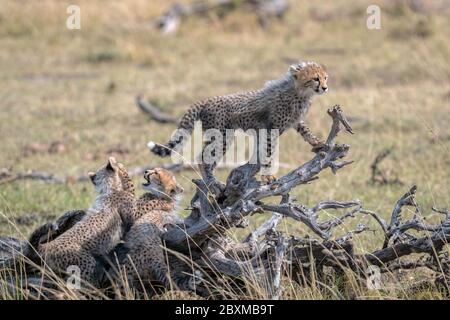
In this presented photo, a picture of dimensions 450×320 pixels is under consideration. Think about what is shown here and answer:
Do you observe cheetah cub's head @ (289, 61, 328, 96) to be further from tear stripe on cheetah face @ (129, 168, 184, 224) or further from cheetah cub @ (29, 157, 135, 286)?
cheetah cub @ (29, 157, 135, 286)

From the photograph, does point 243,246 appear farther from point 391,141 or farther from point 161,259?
point 391,141

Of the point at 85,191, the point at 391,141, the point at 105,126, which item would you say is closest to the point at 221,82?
the point at 105,126

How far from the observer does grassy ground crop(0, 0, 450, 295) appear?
24.4ft

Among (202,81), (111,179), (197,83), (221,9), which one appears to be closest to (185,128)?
(111,179)

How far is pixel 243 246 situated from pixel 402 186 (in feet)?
9.58

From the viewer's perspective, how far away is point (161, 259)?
4367 millimetres

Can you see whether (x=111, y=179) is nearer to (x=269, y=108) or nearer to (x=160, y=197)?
(x=160, y=197)

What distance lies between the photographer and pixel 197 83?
11641 mm

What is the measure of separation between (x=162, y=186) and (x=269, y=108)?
661mm

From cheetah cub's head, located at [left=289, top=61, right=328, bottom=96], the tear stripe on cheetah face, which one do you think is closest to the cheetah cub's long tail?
the tear stripe on cheetah face

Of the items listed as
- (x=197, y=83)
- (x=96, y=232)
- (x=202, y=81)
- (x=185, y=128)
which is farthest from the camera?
(x=202, y=81)

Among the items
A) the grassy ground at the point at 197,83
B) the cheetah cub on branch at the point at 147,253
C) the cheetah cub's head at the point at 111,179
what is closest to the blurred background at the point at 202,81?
the grassy ground at the point at 197,83

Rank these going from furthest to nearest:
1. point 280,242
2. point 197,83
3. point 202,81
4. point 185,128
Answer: point 202,81, point 197,83, point 185,128, point 280,242

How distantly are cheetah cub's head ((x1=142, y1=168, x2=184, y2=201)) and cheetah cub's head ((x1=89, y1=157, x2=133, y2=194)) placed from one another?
106 mm
